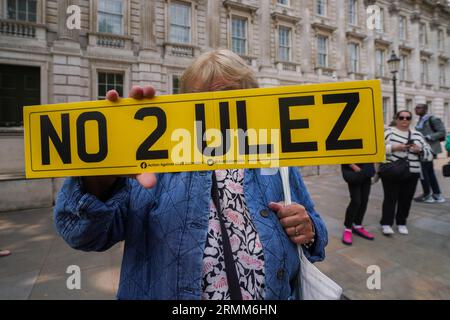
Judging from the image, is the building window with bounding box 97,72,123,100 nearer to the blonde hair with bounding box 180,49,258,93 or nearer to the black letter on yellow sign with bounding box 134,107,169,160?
the blonde hair with bounding box 180,49,258,93

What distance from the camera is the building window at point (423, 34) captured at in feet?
62.0

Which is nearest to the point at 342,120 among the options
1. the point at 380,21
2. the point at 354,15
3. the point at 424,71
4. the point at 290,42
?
the point at 290,42

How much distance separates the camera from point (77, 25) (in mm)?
7922

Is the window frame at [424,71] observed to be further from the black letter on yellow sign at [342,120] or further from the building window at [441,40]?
the black letter on yellow sign at [342,120]

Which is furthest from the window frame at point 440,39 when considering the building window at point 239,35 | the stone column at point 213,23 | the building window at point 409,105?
the stone column at point 213,23

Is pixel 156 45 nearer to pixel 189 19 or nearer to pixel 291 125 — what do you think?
pixel 189 19

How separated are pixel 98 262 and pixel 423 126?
7.75 metres

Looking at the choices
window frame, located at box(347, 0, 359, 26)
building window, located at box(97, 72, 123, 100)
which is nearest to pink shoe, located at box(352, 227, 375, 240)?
building window, located at box(97, 72, 123, 100)

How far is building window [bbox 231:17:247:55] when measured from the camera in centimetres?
1121

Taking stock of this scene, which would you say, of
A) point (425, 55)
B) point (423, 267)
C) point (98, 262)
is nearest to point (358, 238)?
point (423, 267)

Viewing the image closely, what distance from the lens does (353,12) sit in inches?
583

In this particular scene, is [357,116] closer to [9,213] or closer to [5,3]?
[9,213]

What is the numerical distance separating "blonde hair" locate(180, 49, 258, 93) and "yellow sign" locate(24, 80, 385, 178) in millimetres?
213

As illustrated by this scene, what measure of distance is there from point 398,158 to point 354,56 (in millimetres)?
14128
